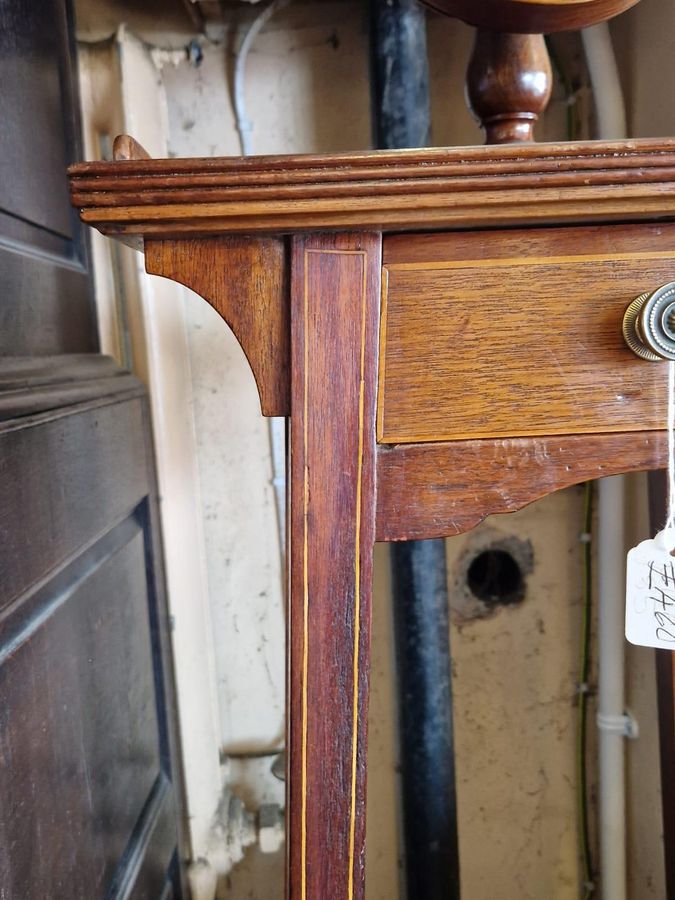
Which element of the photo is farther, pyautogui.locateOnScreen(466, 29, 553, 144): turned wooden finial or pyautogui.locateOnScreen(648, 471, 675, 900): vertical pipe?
pyautogui.locateOnScreen(648, 471, 675, 900): vertical pipe

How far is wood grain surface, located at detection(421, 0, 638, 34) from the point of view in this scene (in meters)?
0.44

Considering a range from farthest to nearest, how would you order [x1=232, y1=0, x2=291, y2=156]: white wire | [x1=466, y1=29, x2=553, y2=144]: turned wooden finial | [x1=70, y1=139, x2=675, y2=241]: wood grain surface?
[x1=232, y1=0, x2=291, y2=156]: white wire
[x1=466, y1=29, x2=553, y2=144]: turned wooden finial
[x1=70, y1=139, x2=675, y2=241]: wood grain surface

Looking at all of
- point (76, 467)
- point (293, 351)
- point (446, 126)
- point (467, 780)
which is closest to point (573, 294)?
point (293, 351)

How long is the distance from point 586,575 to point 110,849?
68 cm

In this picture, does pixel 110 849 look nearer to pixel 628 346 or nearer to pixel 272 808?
pixel 272 808

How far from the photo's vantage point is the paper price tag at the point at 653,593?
455 millimetres

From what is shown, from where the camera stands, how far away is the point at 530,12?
1.47 feet

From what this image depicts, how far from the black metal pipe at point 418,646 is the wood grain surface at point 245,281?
0.49 m

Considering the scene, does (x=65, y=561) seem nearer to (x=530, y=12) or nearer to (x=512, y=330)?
(x=512, y=330)

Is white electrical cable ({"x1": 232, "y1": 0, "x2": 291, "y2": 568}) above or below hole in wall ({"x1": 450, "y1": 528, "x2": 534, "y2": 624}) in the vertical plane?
above

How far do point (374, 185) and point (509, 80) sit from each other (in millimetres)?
187

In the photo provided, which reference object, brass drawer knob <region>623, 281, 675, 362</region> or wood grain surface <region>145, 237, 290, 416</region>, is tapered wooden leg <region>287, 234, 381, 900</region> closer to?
wood grain surface <region>145, 237, 290, 416</region>

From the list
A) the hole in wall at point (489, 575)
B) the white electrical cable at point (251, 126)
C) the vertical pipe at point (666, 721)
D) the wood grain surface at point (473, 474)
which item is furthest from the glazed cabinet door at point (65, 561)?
the vertical pipe at point (666, 721)

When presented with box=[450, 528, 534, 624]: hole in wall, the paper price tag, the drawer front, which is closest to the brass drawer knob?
the drawer front
